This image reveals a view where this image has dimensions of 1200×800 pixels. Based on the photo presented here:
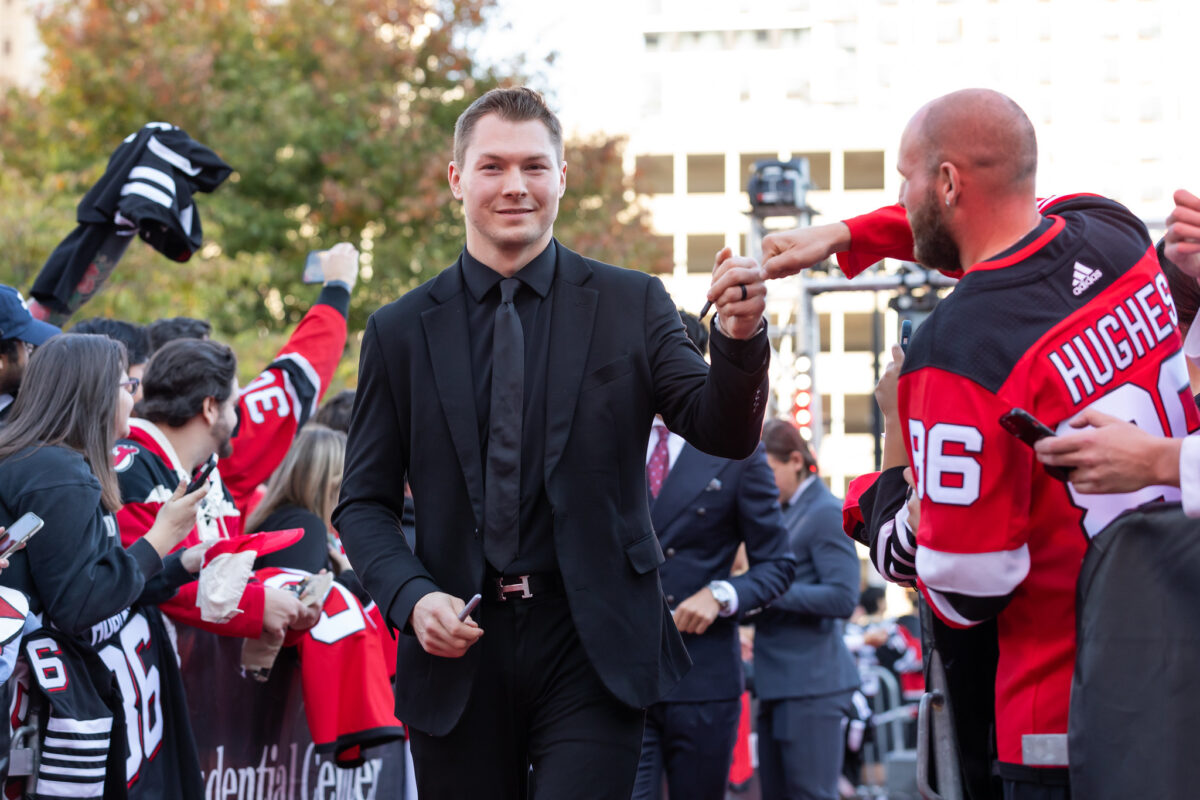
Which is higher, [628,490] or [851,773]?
[628,490]

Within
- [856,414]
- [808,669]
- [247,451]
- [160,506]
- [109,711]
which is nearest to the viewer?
[109,711]

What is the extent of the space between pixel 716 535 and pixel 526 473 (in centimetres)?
264

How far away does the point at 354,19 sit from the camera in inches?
739

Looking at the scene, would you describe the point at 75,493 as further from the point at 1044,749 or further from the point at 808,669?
the point at 808,669

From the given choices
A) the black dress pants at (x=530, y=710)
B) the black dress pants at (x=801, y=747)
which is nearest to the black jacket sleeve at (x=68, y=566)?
the black dress pants at (x=530, y=710)

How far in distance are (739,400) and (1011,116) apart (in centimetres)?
79

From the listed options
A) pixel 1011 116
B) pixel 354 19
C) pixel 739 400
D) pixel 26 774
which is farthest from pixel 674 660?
pixel 354 19

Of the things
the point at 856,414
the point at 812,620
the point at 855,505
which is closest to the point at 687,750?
the point at 812,620

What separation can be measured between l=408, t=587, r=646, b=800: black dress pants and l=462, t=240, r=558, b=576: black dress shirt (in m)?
0.13

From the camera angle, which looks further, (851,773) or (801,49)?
(801,49)

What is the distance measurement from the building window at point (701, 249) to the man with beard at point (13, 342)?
181 ft

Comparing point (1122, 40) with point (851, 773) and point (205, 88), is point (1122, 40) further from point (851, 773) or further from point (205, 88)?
point (851, 773)

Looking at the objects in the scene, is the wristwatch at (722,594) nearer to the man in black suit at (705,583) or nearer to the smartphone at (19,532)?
the man in black suit at (705,583)

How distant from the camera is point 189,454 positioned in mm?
5301
